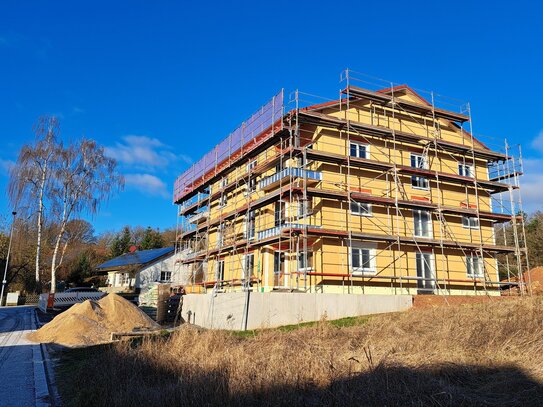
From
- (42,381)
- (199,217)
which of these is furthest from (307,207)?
(42,381)

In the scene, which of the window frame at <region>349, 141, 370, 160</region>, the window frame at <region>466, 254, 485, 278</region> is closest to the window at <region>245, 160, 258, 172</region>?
the window frame at <region>349, 141, 370, 160</region>

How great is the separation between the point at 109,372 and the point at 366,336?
562 centimetres

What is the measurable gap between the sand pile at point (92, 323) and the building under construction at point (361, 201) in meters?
5.99

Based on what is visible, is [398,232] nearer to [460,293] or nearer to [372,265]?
[372,265]

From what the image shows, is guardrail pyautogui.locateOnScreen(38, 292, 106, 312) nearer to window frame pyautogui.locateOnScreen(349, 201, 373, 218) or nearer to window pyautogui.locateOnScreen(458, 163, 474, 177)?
window frame pyautogui.locateOnScreen(349, 201, 373, 218)

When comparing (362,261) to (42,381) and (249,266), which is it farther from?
(42,381)

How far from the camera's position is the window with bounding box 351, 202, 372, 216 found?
73.8 ft

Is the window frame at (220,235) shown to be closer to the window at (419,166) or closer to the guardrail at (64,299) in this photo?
the guardrail at (64,299)

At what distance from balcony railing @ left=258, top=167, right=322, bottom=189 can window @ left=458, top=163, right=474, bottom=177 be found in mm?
10517

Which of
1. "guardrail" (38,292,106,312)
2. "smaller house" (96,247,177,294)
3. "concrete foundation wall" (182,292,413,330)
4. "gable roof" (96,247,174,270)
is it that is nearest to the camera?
"concrete foundation wall" (182,292,413,330)

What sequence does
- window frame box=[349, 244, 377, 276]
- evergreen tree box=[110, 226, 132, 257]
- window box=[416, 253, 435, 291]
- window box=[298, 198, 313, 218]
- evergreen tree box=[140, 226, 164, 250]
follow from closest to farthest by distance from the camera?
window box=[298, 198, 313, 218] → window frame box=[349, 244, 377, 276] → window box=[416, 253, 435, 291] → evergreen tree box=[110, 226, 132, 257] → evergreen tree box=[140, 226, 164, 250]

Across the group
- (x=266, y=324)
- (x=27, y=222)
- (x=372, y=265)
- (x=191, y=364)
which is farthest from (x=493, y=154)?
(x=27, y=222)

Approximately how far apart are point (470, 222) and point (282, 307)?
14.4 meters

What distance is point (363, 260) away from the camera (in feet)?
71.9
